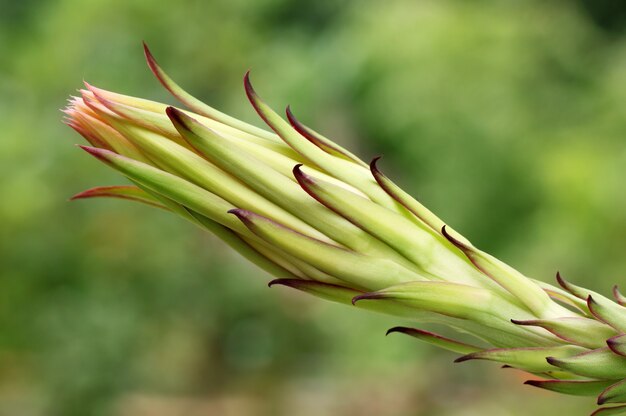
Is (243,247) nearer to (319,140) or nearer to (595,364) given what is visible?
(319,140)

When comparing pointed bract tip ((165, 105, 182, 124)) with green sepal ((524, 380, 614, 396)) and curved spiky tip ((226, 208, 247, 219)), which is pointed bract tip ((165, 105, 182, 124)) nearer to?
curved spiky tip ((226, 208, 247, 219))

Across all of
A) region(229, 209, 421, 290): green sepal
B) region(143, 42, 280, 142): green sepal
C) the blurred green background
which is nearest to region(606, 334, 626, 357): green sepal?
region(229, 209, 421, 290): green sepal

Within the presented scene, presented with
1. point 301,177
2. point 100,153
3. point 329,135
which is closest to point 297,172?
point 301,177

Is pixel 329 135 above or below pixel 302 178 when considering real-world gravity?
above

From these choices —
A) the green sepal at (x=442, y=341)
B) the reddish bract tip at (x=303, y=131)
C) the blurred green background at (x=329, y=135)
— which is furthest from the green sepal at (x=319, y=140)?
the blurred green background at (x=329, y=135)

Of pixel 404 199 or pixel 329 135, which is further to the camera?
pixel 329 135

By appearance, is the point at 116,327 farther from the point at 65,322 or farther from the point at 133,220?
the point at 133,220
